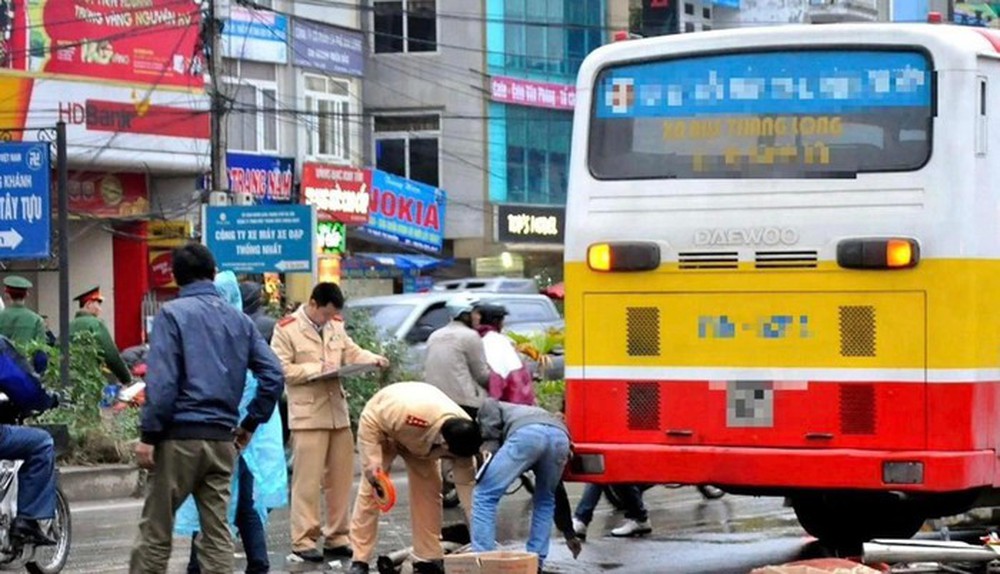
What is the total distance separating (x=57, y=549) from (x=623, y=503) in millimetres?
4937

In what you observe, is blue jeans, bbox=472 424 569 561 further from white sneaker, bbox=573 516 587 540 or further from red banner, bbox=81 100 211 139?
red banner, bbox=81 100 211 139

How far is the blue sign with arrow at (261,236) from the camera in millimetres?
23609

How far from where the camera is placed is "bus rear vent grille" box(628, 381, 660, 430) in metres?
11.5

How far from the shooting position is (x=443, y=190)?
4572 centimetres

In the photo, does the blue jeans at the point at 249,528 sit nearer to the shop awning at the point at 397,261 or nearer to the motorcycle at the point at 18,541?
the motorcycle at the point at 18,541

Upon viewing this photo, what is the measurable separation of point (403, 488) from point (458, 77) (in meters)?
28.2

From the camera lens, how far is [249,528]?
11.7 m

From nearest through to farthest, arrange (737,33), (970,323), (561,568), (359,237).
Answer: (970,323) → (737,33) → (561,568) → (359,237)

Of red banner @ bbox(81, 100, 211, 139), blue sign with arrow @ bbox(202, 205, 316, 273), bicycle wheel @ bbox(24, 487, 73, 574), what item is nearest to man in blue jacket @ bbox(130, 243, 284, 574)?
bicycle wheel @ bbox(24, 487, 73, 574)

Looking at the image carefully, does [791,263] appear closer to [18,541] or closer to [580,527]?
[580,527]

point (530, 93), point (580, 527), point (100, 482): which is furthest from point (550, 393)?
point (530, 93)

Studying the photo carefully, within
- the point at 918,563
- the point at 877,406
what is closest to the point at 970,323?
the point at 877,406

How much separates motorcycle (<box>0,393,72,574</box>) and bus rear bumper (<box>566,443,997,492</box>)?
10.6 feet

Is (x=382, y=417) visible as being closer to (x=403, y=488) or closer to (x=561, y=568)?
(x=561, y=568)
